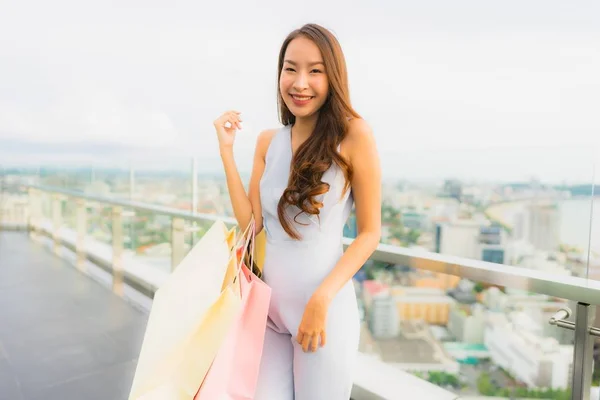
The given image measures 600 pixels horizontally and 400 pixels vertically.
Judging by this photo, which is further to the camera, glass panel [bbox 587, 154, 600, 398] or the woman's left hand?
glass panel [bbox 587, 154, 600, 398]

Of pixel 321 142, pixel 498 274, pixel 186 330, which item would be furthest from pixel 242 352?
pixel 498 274

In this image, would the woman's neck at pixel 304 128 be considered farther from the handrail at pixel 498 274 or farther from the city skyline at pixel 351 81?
the handrail at pixel 498 274

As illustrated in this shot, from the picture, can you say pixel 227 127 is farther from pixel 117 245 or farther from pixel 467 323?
pixel 117 245

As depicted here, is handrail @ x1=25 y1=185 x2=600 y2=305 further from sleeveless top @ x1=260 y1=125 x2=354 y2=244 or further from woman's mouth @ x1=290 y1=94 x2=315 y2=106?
woman's mouth @ x1=290 y1=94 x2=315 y2=106

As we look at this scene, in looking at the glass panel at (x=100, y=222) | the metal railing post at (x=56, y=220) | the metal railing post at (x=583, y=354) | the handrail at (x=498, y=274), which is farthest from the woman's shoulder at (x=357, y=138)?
the metal railing post at (x=56, y=220)

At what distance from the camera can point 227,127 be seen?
1105 mm

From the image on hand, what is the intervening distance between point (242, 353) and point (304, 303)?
0.18m

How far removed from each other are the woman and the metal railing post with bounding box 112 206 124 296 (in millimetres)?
3423

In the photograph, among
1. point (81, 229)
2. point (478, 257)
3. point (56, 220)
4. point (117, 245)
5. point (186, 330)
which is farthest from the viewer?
point (56, 220)

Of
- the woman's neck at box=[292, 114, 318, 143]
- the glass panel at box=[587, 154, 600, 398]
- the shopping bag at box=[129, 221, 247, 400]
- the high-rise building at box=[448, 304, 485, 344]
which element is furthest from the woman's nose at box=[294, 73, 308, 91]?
the high-rise building at box=[448, 304, 485, 344]

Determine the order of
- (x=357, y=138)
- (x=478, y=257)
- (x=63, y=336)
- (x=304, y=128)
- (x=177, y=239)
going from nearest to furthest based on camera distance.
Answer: (x=357, y=138) < (x=304, y=128) < (x=478, y=257) < (x=63, y=336) < (x=177, y=239)

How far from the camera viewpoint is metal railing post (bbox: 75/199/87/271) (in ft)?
15.6

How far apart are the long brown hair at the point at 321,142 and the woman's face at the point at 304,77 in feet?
0.05

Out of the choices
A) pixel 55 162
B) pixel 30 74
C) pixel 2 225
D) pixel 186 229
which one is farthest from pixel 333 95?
pixel 2 225
